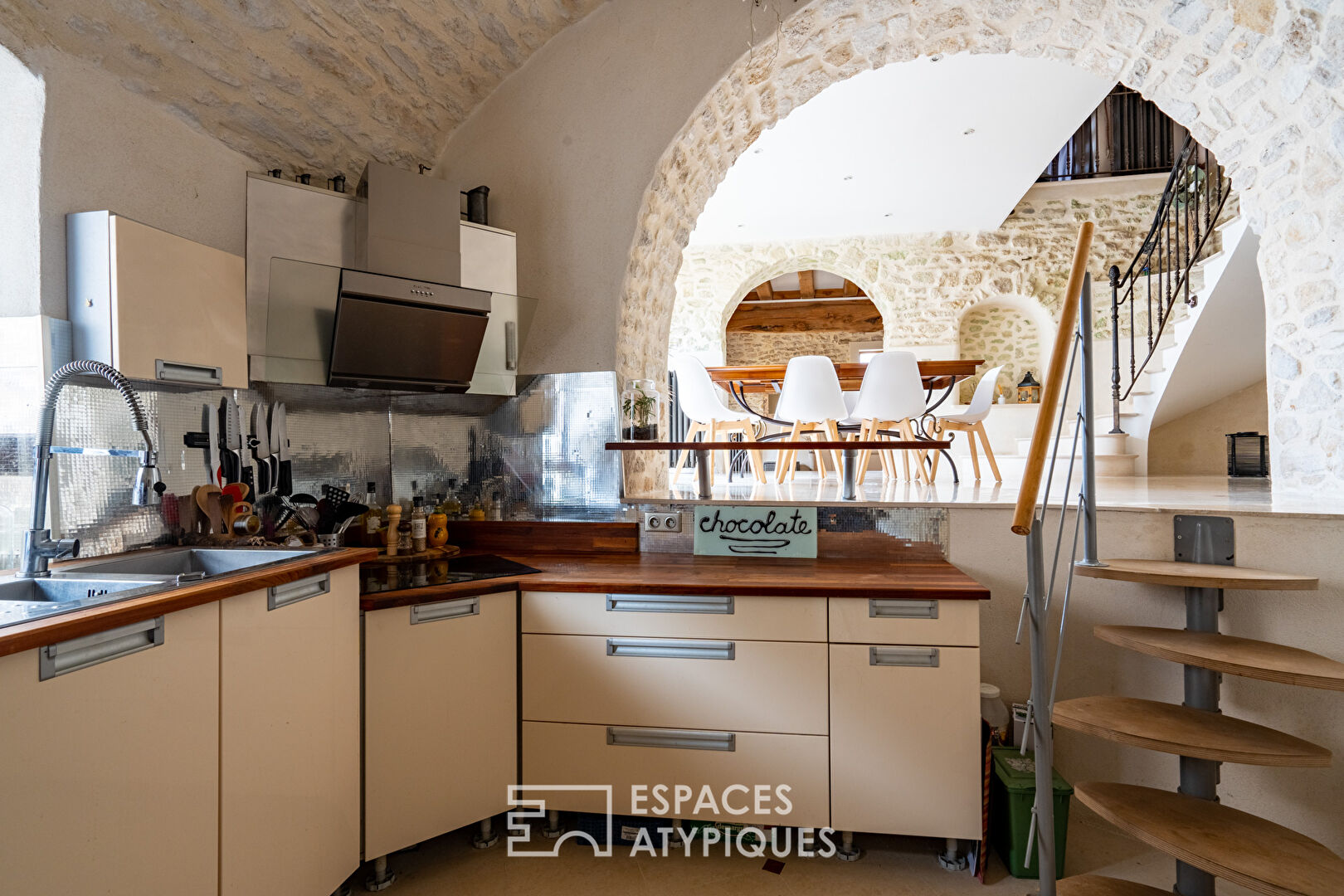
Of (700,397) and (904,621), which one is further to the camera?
(700,397)

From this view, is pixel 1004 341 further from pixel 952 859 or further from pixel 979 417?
pixel 952 859

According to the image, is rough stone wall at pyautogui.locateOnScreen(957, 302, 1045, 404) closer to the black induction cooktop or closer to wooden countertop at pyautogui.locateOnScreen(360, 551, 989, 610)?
wooden countertop at pyautogui.locateOnScreen(360, 551, 989, 610)

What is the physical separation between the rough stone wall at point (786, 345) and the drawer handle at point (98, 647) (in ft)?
33.1

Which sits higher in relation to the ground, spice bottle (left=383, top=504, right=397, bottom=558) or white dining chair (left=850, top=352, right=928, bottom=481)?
white dining chair (left=850, top=352, right=928, bottom=481)

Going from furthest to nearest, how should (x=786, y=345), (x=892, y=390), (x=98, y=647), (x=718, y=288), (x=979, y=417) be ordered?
1. (x=786, y=345)
2. (x=718, y=288)
3. (x=979, y=417)
4. (x=892, y=390)
5. (x=98, y=647)

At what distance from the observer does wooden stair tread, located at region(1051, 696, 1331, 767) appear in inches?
64.6

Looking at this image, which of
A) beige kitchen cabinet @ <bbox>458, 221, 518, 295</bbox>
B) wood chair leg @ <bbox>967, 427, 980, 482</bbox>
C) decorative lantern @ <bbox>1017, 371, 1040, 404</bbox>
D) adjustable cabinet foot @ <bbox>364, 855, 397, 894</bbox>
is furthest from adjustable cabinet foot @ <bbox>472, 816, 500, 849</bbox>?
decorative lantern @ <bbox>1017, 371, 1040, 404</bbox>

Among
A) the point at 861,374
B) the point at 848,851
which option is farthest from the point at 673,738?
the point at 861,374

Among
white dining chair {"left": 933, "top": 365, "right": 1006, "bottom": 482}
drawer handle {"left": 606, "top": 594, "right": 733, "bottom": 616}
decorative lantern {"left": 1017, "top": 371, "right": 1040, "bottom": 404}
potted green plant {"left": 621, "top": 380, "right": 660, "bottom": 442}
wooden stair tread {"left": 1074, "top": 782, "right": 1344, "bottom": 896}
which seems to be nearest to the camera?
wooden stair tread {"left": 1074, "top": 782, "right": 1344, "bottom": 896}

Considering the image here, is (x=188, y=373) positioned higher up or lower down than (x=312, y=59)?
lower down

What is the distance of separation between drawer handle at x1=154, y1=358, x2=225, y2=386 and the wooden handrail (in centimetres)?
219

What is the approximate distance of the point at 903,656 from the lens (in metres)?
1.99

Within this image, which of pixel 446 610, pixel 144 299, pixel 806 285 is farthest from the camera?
pixel 806 285

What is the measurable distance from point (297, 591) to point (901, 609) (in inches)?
61.3
